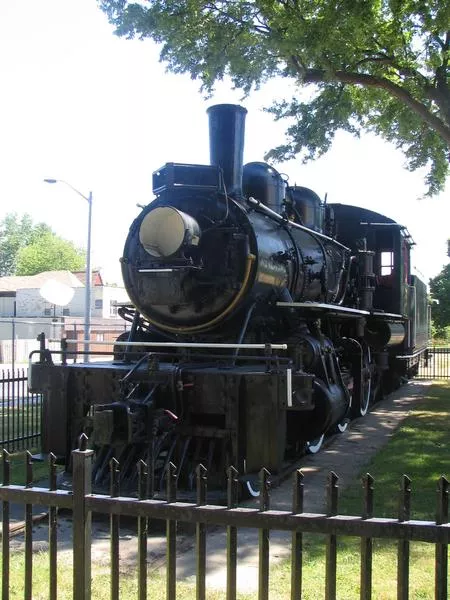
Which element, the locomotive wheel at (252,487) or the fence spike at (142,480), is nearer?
the fence spike at (142,480)

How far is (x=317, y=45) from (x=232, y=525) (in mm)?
10677

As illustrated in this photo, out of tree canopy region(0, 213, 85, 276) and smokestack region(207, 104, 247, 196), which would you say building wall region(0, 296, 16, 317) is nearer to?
tree canopy region(0, 213, 85, 276)

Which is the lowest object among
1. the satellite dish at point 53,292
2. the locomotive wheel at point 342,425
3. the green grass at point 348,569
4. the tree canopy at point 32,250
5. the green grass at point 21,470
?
the green grass at point 21,470

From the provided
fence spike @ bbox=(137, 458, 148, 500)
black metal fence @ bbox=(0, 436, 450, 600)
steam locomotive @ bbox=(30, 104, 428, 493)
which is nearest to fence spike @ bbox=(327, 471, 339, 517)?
black metal fence @ bbox=(0, 436, 450, 600)

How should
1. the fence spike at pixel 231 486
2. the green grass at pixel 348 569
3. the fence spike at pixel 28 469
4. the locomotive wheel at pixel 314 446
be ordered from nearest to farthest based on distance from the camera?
the fence spike at pixel 231 486, the fence spike at pixel 28 469, the green grass at pixel 348 569, the locomotive wheel at pixel 314 446

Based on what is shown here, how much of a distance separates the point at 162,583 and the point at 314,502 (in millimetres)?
2413

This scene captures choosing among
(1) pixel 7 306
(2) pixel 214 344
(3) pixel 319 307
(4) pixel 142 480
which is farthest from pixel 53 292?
(1) pixel 7 306

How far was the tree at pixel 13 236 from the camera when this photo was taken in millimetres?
99125

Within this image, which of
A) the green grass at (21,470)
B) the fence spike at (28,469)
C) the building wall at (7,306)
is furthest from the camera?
the building wall at (7,306)

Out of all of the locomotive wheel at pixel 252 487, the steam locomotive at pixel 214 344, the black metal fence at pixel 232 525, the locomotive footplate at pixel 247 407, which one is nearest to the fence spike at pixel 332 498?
the black metal fence at pixel 232 525

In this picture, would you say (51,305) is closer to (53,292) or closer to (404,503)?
(53,292)

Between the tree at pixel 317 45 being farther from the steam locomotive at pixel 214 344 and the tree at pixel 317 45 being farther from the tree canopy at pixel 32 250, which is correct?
the tree canopy at pixel 32 250

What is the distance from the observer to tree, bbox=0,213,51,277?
99125 mm

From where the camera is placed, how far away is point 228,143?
7.15 meters
